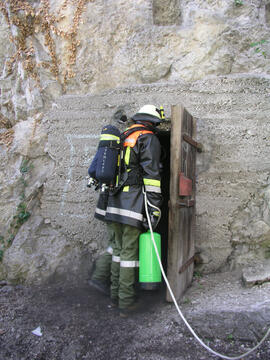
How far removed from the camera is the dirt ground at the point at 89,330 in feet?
8.48

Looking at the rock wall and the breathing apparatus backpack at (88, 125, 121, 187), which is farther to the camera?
the rock wall

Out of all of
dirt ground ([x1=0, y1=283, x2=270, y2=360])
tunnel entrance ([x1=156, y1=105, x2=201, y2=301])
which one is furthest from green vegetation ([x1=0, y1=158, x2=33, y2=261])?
tunnel entrance ([x1=156, y1=105, x2=201, y2=301])

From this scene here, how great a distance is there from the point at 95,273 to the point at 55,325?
727 mm

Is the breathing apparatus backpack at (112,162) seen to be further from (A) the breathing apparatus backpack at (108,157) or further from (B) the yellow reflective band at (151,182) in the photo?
(B) the yellow reflective band at (151,182)

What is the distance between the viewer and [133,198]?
3107 millimetres

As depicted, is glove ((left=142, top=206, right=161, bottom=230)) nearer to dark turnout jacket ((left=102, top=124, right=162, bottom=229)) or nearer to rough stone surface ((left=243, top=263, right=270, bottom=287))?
dark turnout jacket ((left=102, top=124, right=162, bottom=229))

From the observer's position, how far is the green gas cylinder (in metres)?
2.93

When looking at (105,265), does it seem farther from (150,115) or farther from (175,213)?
(150,115)

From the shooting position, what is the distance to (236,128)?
3.63 m

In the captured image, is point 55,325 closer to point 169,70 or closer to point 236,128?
point 236,128

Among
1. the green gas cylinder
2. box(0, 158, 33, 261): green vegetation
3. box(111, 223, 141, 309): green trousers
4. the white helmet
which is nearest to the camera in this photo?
the green gas cylinder

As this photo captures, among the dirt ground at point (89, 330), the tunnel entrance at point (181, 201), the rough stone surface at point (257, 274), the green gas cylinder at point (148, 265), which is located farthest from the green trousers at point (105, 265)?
the rough stone surface at point (257, 274)

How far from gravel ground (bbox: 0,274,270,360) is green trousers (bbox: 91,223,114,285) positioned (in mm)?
215

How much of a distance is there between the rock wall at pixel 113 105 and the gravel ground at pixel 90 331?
16.0 inches
